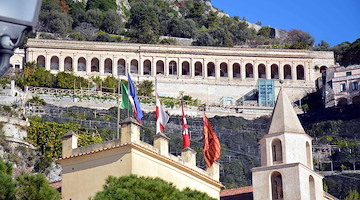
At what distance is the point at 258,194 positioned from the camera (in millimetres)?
32281

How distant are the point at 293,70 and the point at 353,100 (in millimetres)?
8989

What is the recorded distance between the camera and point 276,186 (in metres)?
33.3

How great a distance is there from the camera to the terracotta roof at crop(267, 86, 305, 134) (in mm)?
33469

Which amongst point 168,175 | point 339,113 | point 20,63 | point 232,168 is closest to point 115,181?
point 168,175

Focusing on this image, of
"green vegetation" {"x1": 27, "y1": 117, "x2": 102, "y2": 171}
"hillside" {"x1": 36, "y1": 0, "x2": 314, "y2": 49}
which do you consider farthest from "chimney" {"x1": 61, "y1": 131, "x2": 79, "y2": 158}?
"hillside" {"x1": 36, "y1": 0, "x2": 314, "y2": 49}

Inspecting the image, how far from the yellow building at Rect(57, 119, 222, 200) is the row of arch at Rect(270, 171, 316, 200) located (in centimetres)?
753

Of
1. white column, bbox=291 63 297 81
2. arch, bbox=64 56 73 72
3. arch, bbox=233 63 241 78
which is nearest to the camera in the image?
arch, bbox=64 56 73 72

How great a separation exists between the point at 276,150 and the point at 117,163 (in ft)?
39.5

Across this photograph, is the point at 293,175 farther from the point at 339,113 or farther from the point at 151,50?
the point at 151,50

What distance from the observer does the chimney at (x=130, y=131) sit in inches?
912

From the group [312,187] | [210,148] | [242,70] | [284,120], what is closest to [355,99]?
[242,70]

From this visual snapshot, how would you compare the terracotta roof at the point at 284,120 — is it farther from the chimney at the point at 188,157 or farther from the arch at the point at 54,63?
the arch at the point at 54,63

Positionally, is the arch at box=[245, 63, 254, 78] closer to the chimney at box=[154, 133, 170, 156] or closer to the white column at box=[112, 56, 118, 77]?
the white column at box=[112, 56, 118, 77]

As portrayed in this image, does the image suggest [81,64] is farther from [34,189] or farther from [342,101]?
[34,189]
